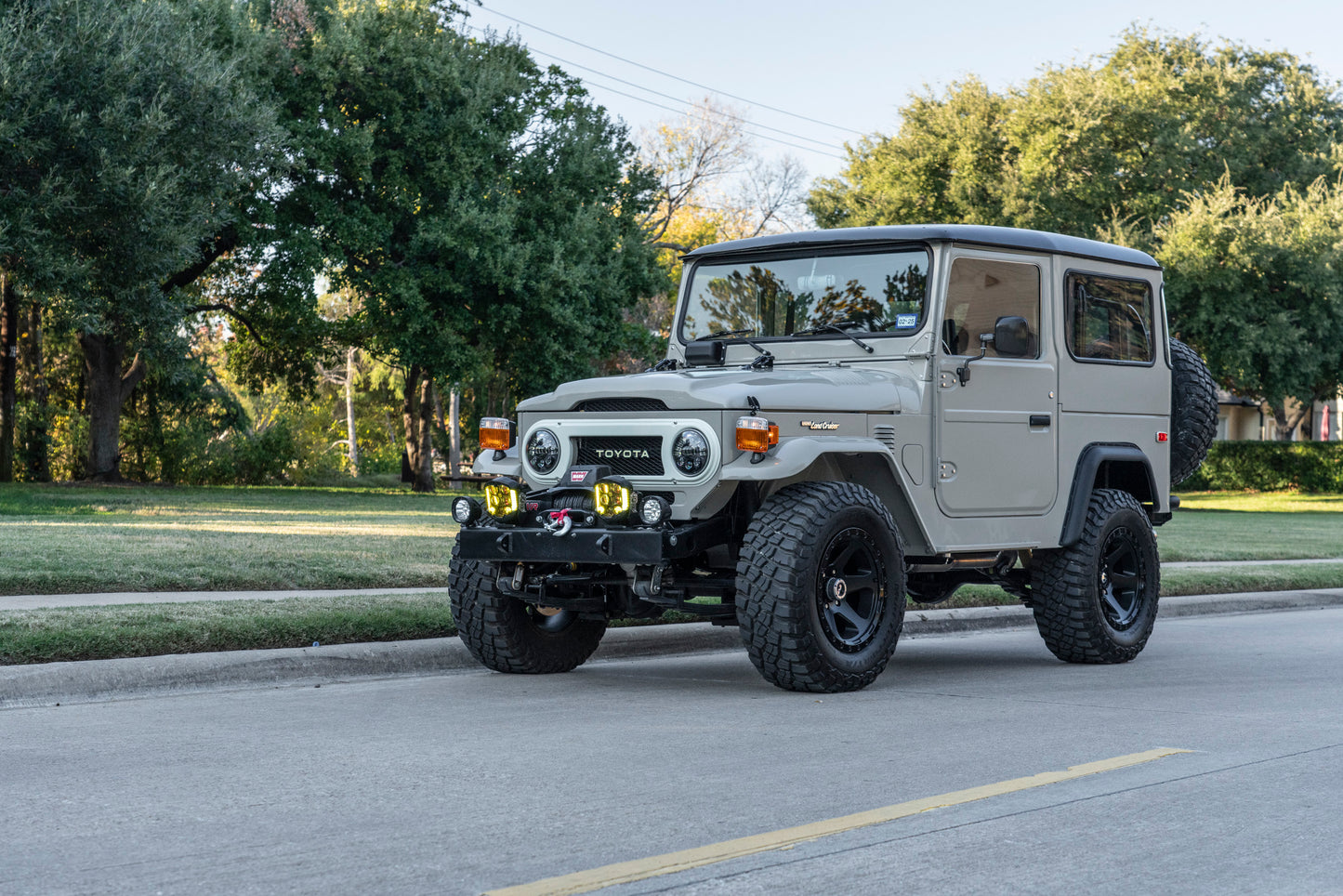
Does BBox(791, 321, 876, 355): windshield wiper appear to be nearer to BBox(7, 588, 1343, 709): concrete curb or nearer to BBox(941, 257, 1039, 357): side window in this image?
BBox(941, 257, 1039, 357): side window

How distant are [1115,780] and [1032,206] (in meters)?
34.9

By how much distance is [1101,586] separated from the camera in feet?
32.3

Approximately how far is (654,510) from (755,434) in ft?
2.14

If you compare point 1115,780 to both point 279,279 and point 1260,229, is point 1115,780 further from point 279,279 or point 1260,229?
point 1260,229

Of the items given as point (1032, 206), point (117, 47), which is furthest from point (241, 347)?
point (1032, 206)

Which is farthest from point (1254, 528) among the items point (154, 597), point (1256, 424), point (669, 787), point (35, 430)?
point (1256, 424)

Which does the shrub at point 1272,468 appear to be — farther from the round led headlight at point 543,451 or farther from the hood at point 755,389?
the round led headlight at point 543,451

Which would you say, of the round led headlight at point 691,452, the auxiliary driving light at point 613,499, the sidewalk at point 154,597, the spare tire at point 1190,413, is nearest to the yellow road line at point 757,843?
the round led headlight at point 691,452

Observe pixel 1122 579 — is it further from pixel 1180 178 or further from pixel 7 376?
pixel 1180 178

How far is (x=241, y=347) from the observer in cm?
3834

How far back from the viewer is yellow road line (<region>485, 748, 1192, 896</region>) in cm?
423

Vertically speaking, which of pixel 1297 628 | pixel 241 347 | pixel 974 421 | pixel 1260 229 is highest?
pixel 1260 229

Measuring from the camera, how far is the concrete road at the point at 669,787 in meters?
4.42

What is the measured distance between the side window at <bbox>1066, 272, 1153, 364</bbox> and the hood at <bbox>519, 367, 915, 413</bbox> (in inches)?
67.0
